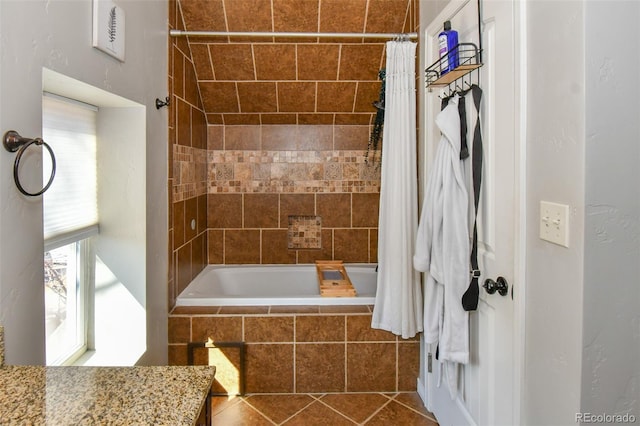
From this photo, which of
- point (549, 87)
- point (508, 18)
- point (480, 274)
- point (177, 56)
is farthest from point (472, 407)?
point (177, 56)

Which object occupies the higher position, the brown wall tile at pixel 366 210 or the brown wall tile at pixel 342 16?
the brown wall tile at pixel 342 16

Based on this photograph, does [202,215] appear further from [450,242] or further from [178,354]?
[450,242]

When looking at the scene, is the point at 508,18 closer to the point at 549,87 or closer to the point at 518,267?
the point at 549,87

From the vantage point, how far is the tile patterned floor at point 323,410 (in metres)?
2.28

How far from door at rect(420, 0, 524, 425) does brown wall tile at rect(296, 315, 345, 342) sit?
31.1 inches

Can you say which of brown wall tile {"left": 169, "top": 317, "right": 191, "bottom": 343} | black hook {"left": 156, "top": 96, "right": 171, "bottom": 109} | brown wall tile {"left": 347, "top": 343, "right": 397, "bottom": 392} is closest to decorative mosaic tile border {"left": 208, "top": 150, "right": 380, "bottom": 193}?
black hook {"left": 156, "top": 96, "right": 171, "bottom": 109}

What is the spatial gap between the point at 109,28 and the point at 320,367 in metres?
2.03

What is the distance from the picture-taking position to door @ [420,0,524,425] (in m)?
1.46

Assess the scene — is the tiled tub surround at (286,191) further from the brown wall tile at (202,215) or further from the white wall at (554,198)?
the white wall at (554,198)

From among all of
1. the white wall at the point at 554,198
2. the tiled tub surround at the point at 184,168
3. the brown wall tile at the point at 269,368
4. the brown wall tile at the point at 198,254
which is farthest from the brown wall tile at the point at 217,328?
the white wall at the point at 554,198

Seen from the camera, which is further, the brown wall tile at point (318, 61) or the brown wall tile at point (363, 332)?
the brown wall tile at point (318, 61)

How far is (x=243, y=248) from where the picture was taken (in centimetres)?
363

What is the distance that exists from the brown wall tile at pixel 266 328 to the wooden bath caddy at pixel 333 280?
1.12 feet

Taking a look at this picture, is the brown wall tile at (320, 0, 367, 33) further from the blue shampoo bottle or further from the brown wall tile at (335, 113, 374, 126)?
the blue shampoo bottle
